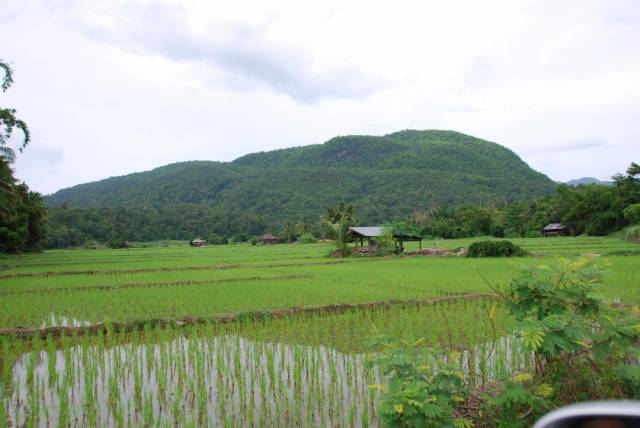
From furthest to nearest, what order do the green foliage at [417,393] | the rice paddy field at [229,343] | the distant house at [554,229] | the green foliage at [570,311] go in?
the distant house at [554,229]
the rice paddy field at [229,343]
the green foliage at [570,311]
the green foliage at [417,393]

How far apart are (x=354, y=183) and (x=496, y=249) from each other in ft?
215

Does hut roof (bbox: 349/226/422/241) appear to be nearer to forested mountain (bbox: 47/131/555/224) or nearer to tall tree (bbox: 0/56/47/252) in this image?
tall tree (bbox: 0/56/47/252)

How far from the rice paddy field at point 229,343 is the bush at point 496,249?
817 centimetres

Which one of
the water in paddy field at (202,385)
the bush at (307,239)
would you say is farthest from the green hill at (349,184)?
the water in paddy field at (202,385)

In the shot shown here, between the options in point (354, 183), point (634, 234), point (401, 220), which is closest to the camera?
point (634, 234)

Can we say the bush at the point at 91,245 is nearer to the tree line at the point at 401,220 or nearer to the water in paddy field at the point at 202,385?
the tree line at the point at 401,220

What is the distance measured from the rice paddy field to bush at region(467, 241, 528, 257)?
817cm

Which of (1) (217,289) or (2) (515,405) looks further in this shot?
(1) (217,289)

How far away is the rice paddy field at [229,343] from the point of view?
5004 mm

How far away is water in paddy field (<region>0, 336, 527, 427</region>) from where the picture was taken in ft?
15.8

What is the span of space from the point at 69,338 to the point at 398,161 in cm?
9368

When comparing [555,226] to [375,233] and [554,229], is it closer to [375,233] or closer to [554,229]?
[554,229]

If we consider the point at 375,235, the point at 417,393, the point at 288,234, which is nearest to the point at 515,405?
the point at 417,393

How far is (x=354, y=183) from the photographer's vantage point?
88.8 metres
